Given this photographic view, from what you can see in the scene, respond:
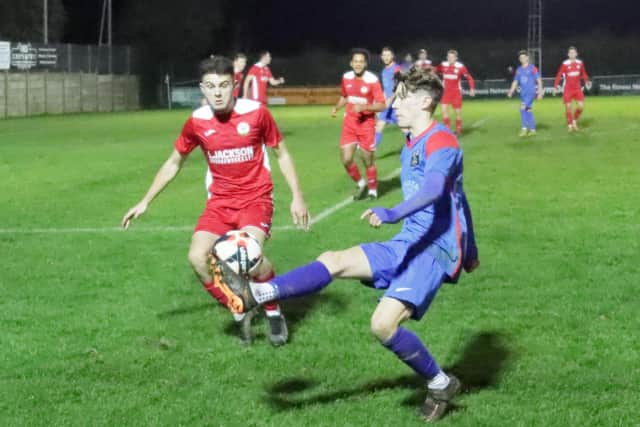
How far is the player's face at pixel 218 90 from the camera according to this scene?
699cm

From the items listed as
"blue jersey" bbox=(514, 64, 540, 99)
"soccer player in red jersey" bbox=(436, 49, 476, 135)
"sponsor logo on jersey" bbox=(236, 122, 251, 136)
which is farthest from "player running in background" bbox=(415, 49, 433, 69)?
"blue jersey" bbox=(514, 64, 540, 99)

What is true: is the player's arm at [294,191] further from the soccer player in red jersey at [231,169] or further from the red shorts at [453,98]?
the red shorts at [453,98]

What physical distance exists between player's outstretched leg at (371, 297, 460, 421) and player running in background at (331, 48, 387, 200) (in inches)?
377

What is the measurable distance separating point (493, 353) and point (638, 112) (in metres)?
31.6

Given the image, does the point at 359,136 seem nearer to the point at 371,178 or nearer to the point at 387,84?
Result: the point at 371,178

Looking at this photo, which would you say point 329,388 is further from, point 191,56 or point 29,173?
point 191,56

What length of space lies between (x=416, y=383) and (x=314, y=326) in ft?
5.28

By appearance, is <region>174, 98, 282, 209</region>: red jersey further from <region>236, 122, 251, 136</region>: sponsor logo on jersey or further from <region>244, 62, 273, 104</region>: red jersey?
<region>244, 62, 273, 104</region>: red jersey

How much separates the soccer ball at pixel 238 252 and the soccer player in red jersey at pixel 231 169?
4.92 ft

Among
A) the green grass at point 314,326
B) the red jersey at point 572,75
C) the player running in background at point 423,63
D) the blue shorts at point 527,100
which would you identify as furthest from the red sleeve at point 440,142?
the red jersey at point 572,75

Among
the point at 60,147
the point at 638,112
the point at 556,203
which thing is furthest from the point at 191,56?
the point at 556,203

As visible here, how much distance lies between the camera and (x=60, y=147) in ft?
84.4

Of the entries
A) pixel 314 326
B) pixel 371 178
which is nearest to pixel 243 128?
pixel 314 326

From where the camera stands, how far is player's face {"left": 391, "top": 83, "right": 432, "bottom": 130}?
18.2 ft
